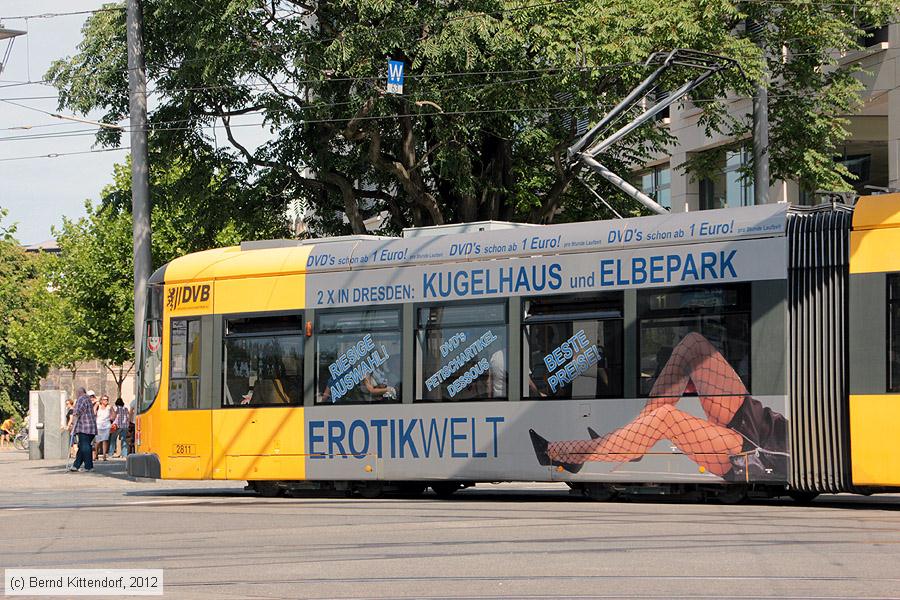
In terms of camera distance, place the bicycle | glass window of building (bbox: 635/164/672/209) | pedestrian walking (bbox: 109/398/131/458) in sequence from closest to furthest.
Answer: pedestrian walking (bbox: 109/398/131/458)
glass window of building (bbox: 635/164/672/209)
the bicycle

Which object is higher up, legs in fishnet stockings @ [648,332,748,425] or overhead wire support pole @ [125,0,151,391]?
overhead wire support pole @ [125,0,151,391]

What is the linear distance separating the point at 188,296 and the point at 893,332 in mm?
9261

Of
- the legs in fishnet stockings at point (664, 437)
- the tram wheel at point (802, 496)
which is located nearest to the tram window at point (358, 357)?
→ the legs in fishnet stockings at point (664, 437)

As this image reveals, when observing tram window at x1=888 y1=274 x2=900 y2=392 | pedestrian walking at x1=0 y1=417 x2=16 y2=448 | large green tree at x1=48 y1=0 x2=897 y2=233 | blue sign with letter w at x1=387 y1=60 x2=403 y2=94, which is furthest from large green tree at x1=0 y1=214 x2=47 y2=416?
tram window at x1=888 y1=274 x2=900 y2=392

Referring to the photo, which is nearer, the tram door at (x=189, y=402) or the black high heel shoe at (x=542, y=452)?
the black high heel shoe at (x=542, y=452)

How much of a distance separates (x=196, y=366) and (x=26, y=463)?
1675 cm

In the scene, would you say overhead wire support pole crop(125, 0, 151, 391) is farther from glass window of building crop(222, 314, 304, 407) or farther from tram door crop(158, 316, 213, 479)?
glass window of building crop(222, 314, 304, 407)

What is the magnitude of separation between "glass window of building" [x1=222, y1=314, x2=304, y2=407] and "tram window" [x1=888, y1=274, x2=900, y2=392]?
7269mm

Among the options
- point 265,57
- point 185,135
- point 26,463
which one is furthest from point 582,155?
point 26,463

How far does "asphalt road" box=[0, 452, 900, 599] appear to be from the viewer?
28.3ft

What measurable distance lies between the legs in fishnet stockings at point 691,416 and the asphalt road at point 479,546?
602 mm

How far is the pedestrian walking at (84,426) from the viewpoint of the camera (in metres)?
26.0

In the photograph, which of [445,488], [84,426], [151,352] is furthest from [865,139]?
[84,426]

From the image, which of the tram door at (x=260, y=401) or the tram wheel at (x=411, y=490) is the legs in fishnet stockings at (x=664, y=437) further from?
the tram door at (x=260, y=401)
